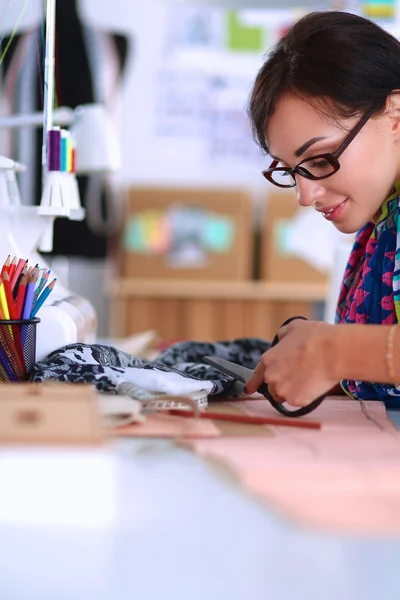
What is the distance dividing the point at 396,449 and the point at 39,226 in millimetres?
614

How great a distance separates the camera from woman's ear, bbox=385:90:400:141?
99 centimetres

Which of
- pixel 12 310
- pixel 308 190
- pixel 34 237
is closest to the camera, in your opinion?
pixel 12 310

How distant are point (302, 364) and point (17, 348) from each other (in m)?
0.29

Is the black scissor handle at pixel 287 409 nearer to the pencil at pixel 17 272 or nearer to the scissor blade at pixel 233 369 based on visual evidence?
the scissor blade at pixel 233 369

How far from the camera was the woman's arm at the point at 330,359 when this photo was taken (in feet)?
2.60

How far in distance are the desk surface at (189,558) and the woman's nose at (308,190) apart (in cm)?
45

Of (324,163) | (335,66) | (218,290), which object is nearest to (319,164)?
(324,163)

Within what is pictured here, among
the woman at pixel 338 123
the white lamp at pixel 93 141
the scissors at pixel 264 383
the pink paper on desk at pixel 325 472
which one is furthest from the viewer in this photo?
the white lamp at pixel 93 141

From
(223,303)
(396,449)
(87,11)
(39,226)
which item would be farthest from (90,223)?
(396,449)

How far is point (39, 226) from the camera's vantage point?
3.80ft

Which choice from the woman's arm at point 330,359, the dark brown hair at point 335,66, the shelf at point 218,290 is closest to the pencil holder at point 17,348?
the woman's arm at point 330,359

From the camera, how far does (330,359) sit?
79 cm

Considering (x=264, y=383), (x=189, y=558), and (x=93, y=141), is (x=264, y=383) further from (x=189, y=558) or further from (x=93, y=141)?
(x=93, y=141)

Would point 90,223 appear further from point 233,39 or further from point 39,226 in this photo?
point 39,226
